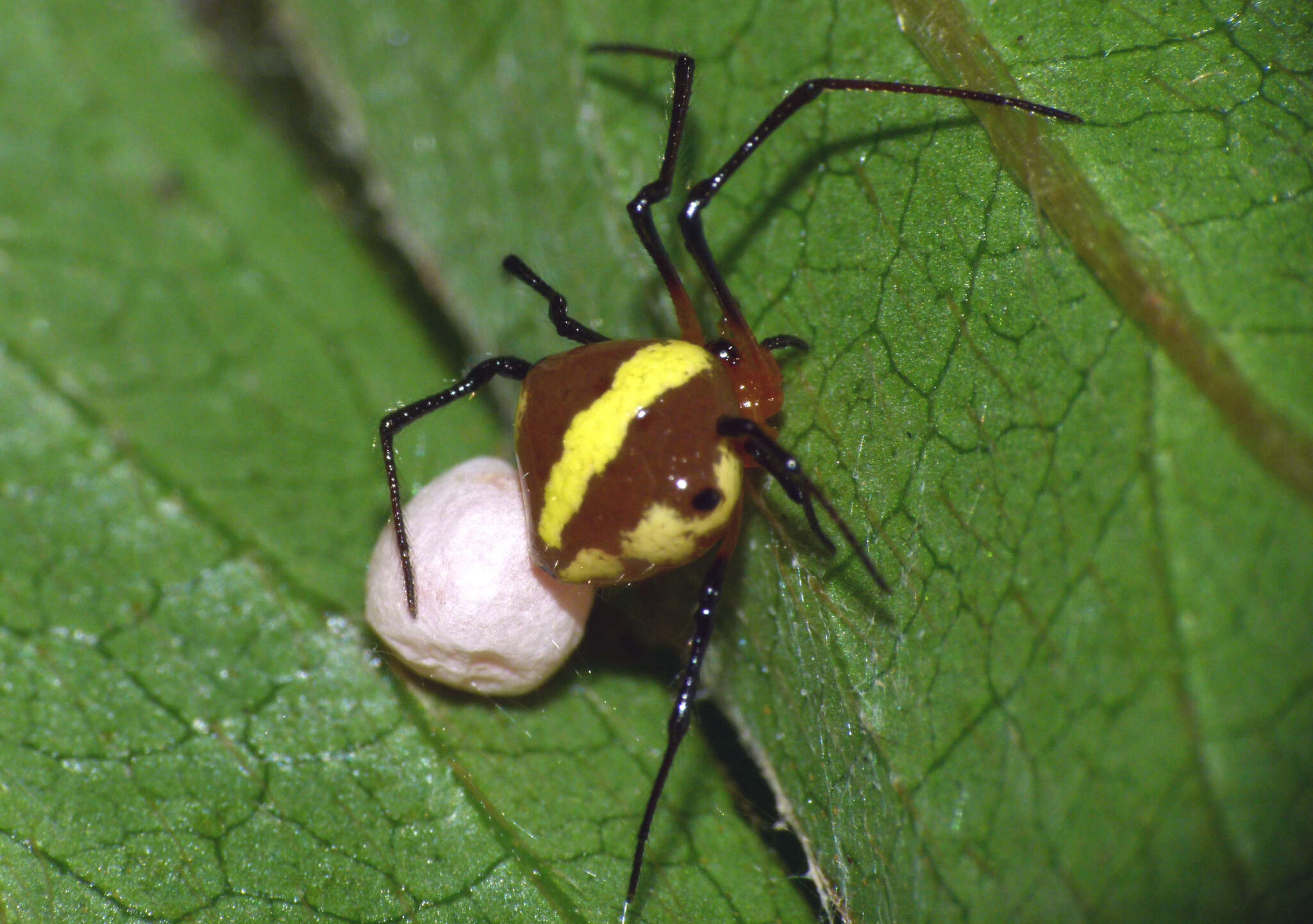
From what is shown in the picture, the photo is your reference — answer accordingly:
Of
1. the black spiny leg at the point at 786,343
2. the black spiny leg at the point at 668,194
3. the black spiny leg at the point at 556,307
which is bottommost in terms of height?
the black spiny leg at the point at 556,307

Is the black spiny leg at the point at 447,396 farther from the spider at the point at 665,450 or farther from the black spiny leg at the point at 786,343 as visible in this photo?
the black spiny leg at the point at 786,343

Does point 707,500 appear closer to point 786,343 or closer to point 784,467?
point 784,467

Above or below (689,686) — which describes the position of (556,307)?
above

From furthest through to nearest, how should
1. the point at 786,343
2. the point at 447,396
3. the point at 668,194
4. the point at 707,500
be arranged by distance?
the point at 447,396
the point at 668,194
the point at 786,343
the point at 707,500

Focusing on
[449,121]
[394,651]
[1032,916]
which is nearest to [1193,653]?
[1032,916]

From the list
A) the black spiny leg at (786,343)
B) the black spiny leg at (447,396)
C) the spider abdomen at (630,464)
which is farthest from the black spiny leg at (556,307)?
the black spiny leg at (786,343)

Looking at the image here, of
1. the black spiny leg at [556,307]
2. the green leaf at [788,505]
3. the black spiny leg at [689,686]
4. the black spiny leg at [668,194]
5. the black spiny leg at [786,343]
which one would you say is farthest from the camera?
the black spiny leg at [556,307]

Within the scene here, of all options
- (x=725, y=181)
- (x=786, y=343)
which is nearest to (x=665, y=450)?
(x=786, y=343)

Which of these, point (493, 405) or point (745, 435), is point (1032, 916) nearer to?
point (745, 435)
